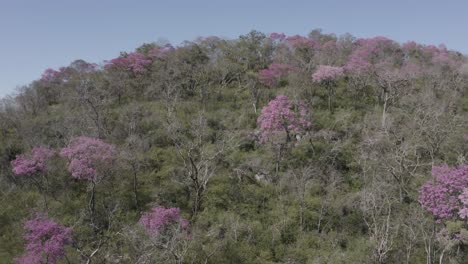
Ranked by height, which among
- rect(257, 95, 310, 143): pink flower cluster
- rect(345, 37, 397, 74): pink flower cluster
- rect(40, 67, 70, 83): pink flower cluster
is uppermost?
rect(345, 37, 397, 74): pink flower cluster

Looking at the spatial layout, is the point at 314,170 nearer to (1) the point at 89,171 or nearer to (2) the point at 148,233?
(2) the point at 148,233

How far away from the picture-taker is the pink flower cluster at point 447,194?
21.8m

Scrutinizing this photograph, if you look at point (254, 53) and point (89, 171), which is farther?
point (254, 53)

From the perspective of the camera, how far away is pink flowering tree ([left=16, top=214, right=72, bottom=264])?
1936 cm

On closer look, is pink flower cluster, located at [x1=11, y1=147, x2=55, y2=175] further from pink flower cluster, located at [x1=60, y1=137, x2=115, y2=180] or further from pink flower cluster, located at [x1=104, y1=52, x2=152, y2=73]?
pink flower cluster, located at [x1=104, y1=52, x2=152, y2=73]

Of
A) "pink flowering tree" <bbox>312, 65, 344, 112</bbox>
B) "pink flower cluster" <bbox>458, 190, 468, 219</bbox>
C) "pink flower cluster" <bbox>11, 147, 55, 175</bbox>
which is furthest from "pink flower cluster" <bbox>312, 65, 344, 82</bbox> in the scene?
"pink flower cluster" <bbox>11, 147, 55, 175</bbox>

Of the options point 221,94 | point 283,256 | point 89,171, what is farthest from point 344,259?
point 221,94

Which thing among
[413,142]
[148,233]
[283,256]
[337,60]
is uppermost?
[337,60]

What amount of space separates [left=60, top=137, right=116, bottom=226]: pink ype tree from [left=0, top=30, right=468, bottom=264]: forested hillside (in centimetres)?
10

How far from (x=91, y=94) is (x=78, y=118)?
12.5ft

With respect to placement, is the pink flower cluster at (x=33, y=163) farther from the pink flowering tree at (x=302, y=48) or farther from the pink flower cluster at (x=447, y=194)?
the pink flowering tree at (x=302, y=48)

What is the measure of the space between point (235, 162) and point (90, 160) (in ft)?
42.6

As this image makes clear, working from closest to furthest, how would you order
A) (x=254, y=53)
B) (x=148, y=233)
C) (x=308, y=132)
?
(x=148, y=233)
(x=308, y=132)
(x=254, y=53)

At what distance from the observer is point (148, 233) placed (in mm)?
22625
